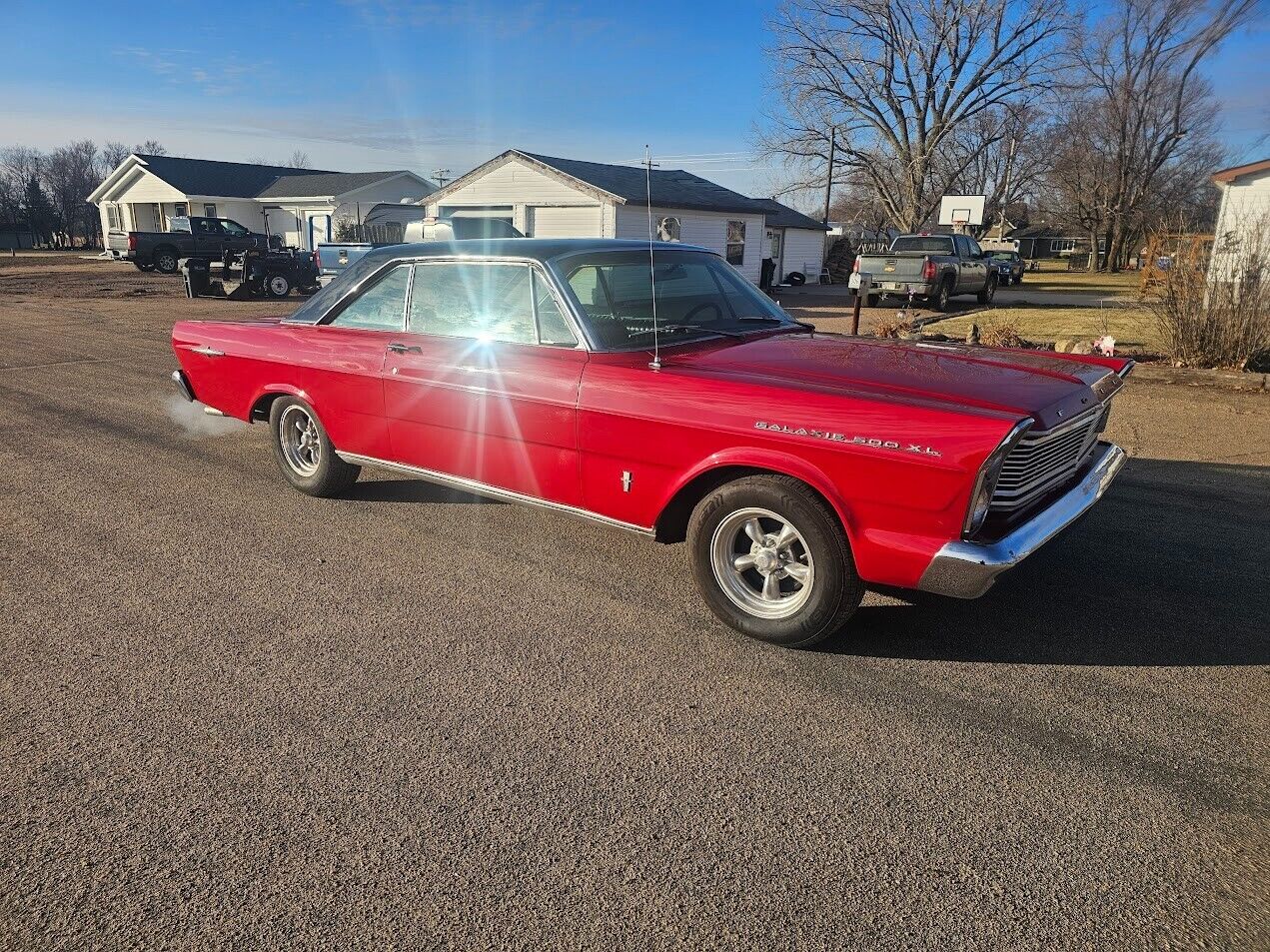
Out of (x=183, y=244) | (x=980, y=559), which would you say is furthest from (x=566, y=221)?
(x=980, y=559)

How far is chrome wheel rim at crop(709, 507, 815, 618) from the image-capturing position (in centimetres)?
351

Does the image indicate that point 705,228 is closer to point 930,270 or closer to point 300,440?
point 930,270

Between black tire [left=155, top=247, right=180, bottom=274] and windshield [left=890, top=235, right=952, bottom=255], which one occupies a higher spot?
windshield [left=890, top=235, right=952, bottom=255]

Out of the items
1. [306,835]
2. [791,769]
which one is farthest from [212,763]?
[791,769]

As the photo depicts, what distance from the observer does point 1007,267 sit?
3306cm

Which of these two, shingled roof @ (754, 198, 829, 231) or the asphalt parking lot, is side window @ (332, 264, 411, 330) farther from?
shingled roof @ (754, 198, 829, 231)

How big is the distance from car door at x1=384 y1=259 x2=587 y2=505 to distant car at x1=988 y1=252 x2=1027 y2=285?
31453mm

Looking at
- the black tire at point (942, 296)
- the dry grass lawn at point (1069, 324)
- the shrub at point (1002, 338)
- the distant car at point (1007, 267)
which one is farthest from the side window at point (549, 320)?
the distant car at point (1007, 267)

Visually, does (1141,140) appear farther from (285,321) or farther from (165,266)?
(285,321)

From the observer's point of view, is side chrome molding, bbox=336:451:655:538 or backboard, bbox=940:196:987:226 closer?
side chrome molding, bbox=336:451:655:538

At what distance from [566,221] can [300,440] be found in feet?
66.0

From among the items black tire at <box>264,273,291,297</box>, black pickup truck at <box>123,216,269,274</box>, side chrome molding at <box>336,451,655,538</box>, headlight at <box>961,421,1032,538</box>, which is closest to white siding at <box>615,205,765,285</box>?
black tire at <box>264,273,291,297</box>

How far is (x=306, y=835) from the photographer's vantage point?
2451 millimetres

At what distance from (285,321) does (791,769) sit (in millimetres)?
4356
